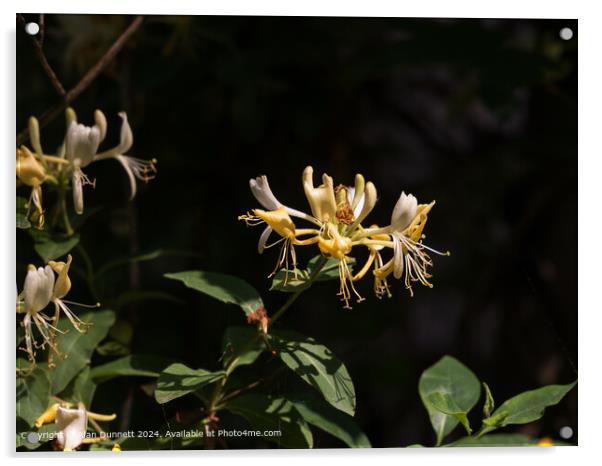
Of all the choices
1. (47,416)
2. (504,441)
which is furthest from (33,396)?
(504,441)

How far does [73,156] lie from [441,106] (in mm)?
777

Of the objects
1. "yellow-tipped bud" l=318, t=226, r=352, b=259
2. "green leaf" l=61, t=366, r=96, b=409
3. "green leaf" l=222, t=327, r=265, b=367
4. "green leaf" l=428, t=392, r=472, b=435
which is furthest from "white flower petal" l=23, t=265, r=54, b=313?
"green leaf" l=428, t=392, r=472, b=435

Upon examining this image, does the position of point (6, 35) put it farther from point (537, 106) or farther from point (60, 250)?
point (537, 106)

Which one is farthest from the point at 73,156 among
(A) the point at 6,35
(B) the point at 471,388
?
(B) the point at 471,388

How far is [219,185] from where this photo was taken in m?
1.42

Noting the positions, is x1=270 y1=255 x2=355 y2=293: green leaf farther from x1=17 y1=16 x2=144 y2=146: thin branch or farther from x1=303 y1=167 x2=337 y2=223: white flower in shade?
x1=17 y1=16 x2=144 y2=146: thin branch

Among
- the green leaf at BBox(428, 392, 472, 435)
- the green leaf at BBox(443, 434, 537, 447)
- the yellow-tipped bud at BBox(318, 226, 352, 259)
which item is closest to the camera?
the yellow-tipped bud at BBox(318, 226, 352, 259)

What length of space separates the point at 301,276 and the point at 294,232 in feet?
0.18

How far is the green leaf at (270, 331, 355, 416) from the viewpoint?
0.94 metres

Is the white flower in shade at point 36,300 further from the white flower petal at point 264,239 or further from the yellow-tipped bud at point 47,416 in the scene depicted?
the white flower petal at point 264,239

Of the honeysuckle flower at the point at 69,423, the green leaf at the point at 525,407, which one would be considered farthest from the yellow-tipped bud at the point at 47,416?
the green leaf at the point at 525,407

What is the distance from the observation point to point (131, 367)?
1.05 meters

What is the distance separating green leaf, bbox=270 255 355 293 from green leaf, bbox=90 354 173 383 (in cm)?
18

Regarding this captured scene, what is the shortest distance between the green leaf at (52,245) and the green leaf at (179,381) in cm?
19
